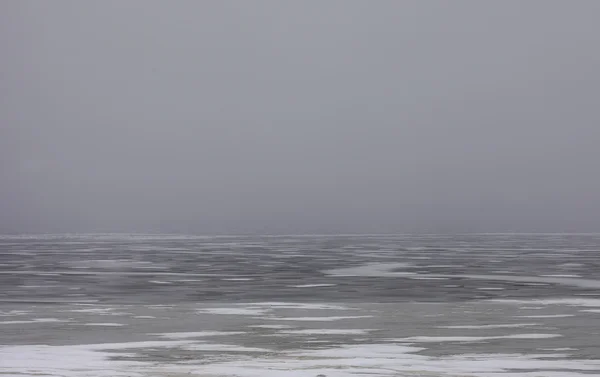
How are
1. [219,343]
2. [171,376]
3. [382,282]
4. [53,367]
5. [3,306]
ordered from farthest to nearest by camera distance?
1. [382,282]
2. [3,306]
3. [219,343]
4. [53,367]
5. [171,376]

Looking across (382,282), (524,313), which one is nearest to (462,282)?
(382,282)

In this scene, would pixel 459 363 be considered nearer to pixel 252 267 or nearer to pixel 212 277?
pixel 212 277

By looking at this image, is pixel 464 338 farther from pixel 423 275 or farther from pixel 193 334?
pixel 423 275

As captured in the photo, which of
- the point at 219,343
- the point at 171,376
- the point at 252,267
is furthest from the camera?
the point at 252,267

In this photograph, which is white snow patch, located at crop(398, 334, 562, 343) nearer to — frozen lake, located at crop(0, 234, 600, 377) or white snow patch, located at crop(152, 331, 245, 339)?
frozen lake, located at crop(0, 234, 600, 377)

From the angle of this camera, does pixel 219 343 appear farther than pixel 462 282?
No

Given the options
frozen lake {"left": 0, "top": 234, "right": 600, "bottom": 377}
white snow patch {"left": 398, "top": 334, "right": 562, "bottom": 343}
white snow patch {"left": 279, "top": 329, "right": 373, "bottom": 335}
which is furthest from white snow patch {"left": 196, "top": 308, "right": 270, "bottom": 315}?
white snow patch {"left": 398, "top": 334, "right": 562, "bottom": 343}

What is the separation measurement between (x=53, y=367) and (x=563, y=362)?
7115mm

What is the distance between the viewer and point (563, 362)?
15656 mm

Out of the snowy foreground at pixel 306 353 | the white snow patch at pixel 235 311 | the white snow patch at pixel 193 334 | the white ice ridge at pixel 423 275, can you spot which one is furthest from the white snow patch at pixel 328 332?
the white ice ridge at pixel 423 275

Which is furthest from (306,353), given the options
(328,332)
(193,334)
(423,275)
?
(423,275)

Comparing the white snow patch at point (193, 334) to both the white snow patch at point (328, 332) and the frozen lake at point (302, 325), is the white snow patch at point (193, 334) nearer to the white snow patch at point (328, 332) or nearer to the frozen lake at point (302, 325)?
the frozen lake at point (302, 325)

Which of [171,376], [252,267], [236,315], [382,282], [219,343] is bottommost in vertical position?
[171,376]

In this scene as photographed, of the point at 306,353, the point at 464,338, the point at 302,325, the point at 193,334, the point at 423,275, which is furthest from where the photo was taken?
the point at 423,275
